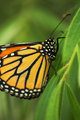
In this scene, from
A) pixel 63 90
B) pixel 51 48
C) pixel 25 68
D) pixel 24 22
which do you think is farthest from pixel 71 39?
pixel 24 22

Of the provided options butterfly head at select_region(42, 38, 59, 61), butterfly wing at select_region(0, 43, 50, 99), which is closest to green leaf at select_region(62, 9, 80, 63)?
butterfly head at select_region(42, 38, 59, 61)

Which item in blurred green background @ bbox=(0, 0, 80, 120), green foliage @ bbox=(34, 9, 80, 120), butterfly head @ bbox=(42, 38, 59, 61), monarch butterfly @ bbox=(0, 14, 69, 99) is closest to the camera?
green foliage @ bbox=(34, 9, 80, 120)

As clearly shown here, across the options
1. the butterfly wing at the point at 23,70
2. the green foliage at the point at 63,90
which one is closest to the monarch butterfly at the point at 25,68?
the butterfly wing at the point at 23,70

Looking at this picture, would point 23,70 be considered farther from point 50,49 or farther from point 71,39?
point 71,39

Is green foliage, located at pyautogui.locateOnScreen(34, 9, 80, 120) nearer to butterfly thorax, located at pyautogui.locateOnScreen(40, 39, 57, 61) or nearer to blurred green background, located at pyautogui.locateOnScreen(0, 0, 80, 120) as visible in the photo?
butterfly thorax, located at pyautogui.locateOnScreen(40, 39, 57, 61)

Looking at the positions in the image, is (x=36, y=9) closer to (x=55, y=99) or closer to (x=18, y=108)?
(x=18, y=108)

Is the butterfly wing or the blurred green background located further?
the blurred green background

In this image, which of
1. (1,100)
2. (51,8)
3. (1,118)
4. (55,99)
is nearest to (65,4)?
(51,8)
